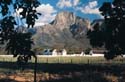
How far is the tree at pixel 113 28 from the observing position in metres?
39.0

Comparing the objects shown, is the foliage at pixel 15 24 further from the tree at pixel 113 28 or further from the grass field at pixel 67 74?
the tree at pixel 113 28

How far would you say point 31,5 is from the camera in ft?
47.9

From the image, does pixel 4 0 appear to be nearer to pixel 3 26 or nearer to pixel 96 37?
pixel 3 26

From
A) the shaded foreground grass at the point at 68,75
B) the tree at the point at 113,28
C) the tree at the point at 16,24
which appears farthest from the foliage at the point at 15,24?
the tree at the point at 113,28

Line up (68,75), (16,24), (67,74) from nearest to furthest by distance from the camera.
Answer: (16,24), (68,75), (67,74)

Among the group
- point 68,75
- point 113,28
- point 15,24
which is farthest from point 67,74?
point 15,24

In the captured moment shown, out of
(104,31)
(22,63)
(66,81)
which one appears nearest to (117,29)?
(104,31)

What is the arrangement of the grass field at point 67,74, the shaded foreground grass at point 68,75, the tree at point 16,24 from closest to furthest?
the tree at point 16,24
the shaded foreground grass at point 68,75
the grass field at point 67,74

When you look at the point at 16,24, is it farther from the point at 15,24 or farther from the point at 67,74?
the point at 67,74

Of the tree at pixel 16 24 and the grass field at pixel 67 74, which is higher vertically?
the tree at pixel 16 24

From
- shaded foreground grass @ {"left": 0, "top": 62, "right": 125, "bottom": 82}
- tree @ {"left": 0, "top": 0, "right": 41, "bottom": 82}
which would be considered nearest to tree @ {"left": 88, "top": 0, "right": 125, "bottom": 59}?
shaded foreground grass @ {"left": 0, "top": 62, "right": 125, "bottom": 82}

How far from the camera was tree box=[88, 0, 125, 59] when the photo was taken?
39031mm

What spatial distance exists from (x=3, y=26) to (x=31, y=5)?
4.45 feet

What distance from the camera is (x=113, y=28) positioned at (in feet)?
131
